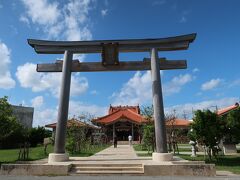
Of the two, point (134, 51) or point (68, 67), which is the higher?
point (134, 51)

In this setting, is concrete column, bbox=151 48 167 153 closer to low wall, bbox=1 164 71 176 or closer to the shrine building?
low wall, bbox=1 164 71 176

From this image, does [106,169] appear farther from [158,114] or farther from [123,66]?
[123,66]

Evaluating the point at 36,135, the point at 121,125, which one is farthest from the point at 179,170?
the point at 121,125

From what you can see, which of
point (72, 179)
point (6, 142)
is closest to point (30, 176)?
point (72, 179)

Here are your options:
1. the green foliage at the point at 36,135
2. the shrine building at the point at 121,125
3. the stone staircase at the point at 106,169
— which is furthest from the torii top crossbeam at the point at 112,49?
the shrine building at the point at 121,125

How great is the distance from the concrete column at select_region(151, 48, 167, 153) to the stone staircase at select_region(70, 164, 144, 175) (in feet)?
4.90

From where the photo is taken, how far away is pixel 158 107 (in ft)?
35.6

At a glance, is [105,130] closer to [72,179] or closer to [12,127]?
[12,127]

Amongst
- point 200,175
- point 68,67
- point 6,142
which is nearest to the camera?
point 200,175

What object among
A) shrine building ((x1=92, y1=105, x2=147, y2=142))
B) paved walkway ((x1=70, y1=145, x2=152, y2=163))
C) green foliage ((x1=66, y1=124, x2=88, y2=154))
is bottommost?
paved walkway ((x1=70, y1=145, x2=152, y2=163))

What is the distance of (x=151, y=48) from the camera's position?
39.4 feet

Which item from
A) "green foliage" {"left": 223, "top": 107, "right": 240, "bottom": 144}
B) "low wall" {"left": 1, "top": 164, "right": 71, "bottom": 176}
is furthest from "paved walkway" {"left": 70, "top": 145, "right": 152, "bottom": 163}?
"green foliage" {"left": 223, "top": 107, "right": 240, "bottom": 144}

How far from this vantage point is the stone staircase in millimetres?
9078

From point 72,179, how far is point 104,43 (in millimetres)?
6823
